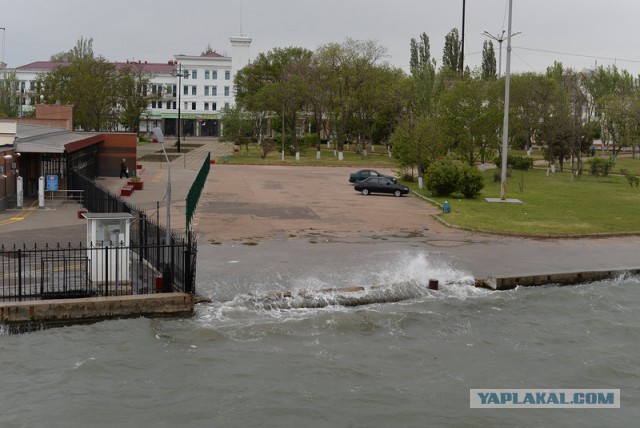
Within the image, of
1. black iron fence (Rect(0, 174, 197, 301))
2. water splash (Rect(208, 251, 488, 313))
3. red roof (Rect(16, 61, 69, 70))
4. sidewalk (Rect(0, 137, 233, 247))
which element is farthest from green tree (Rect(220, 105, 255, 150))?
black iron fence (Rect(0, 174, 197, 301))

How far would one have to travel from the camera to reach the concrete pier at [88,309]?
18000 millimetres

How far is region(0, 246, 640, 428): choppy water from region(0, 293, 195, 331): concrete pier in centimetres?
36

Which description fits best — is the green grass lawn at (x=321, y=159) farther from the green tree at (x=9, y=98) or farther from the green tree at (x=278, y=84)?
the green tree at (x=9, y=98)

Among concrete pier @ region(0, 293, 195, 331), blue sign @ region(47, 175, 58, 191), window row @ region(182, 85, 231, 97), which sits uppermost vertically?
window row @ region(182, 85, 231, 97)

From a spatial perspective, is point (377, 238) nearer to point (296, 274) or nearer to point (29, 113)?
point (296, 274)

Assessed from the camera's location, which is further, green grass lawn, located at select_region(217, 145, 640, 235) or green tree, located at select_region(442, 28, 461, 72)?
green tree, located at select_region(442, 28, 461, 72)

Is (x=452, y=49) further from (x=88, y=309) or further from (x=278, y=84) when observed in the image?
(x=88, y=309)

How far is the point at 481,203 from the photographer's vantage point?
43.2 m

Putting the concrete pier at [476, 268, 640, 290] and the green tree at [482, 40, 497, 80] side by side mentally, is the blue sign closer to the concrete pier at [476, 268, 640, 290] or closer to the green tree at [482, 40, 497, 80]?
the concrete pier at [476, 268, 640, 290]

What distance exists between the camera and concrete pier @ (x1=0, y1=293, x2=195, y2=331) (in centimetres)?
1800

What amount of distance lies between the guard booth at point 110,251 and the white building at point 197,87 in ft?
369

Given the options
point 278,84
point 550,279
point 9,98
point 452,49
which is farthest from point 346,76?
point 550,279

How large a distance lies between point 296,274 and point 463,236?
10.8 meters

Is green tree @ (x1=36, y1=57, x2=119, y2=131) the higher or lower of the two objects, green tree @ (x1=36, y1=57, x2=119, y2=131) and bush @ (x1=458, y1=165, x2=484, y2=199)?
the higher
